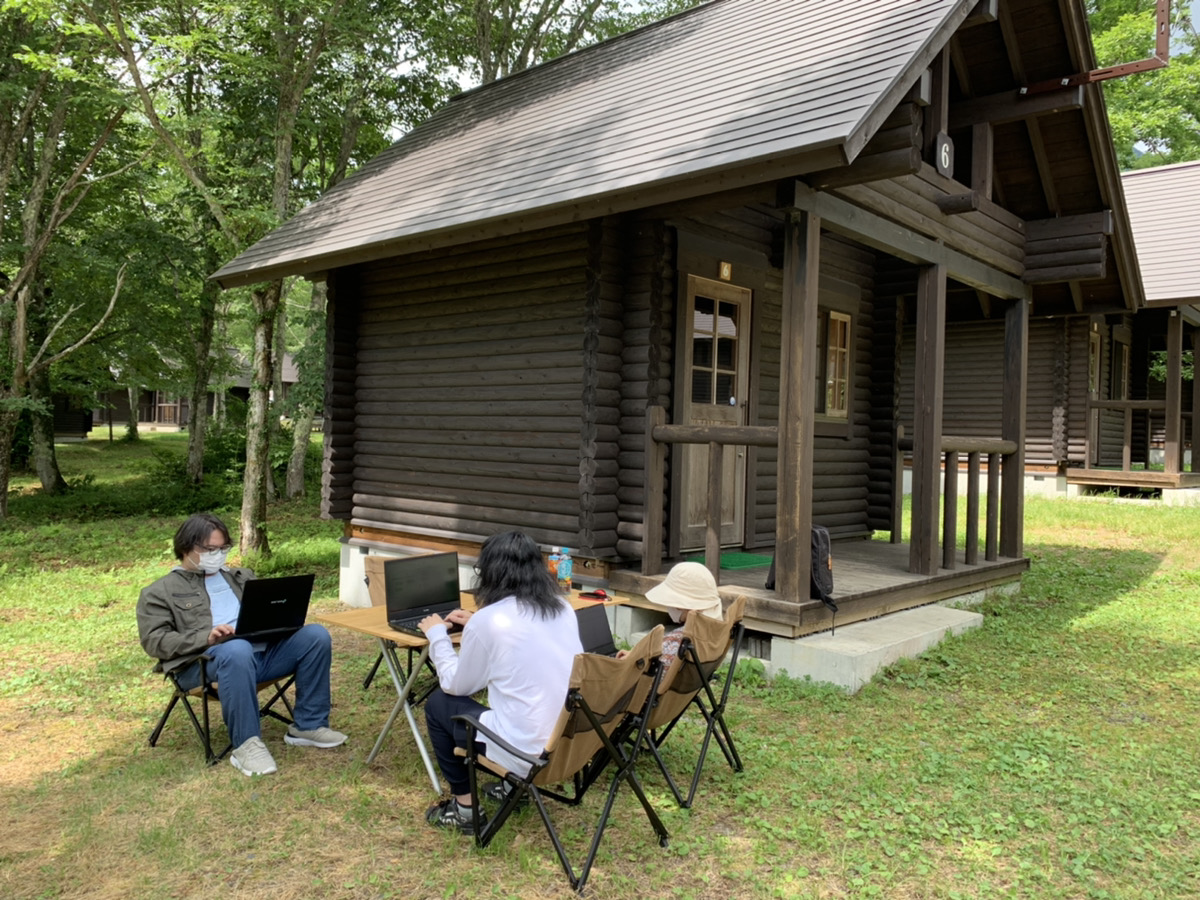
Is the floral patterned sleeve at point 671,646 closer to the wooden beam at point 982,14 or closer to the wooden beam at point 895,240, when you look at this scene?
the wooden beam at point 895,240

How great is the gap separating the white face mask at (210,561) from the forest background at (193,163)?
6113 mm

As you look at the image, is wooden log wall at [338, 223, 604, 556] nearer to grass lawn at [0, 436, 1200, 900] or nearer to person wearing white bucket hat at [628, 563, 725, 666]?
grass lawn at [0, 436, 1200, 900]

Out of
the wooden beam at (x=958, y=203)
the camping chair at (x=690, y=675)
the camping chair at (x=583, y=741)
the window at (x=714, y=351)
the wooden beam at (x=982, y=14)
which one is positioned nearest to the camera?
the camping chair at (x=583, y=741)

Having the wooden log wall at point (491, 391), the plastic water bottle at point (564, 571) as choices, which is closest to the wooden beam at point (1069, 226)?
the wooden log wall at point (491, 391)

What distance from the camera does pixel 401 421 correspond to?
8.99m

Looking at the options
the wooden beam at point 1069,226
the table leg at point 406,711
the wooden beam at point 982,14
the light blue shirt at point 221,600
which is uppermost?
the wooden beam at point 982,14

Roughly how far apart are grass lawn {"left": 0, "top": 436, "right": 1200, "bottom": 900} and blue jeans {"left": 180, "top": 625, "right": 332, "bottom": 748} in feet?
0.73

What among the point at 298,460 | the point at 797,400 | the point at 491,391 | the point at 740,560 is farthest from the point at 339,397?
the point at 298,460

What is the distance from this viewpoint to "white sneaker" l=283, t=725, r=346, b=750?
4.81 metres

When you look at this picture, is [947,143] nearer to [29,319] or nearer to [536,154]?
[536,154]

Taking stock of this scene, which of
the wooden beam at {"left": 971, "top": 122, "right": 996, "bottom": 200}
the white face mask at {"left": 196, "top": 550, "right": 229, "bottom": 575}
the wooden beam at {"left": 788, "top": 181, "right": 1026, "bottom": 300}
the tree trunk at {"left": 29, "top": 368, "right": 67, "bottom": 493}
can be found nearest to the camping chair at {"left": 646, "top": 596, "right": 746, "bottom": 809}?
the white face mask at {"left": 196, "top": 550, "right": 229, "bottom": 575}

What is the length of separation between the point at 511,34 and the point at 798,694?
16444 millimetres

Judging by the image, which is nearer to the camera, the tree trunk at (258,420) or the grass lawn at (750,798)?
the grass lawn at (750,798)

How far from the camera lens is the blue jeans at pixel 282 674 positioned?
14.6ft
